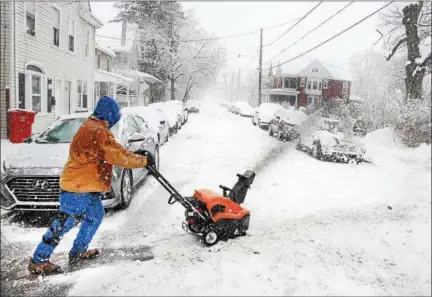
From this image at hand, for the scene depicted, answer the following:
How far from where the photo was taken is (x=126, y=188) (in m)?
4.67

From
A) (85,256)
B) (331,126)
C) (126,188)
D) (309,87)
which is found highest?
(309,87)

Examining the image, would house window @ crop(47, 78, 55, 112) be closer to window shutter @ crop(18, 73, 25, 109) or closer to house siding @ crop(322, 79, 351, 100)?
window shutter @ crop(18, 73, 25, 109)

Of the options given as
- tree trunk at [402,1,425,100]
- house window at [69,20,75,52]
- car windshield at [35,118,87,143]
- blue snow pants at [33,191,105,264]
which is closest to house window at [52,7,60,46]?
house window at [69,20,75,52]

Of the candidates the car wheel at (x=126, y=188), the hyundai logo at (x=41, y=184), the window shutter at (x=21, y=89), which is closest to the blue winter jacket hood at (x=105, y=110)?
the hyundai logo at (x=41, y=184)

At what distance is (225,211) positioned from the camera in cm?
350

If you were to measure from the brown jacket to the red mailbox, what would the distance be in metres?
3.31

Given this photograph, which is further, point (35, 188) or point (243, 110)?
point (243, 110)

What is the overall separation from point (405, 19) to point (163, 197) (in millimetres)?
4347

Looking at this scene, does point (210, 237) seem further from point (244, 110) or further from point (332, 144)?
point (244, 110)

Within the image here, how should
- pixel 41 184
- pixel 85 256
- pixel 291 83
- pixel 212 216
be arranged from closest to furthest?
pixel 85 256 < pixel 212 216 < pixel 41 184 < pixel 291 83

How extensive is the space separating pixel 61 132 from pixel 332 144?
19.2ft

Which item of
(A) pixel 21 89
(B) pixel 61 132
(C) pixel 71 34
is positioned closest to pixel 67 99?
(A) pixel 21 89

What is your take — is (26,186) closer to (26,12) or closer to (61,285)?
(61,285)

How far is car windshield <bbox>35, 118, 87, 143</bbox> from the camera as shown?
4.76 metres
